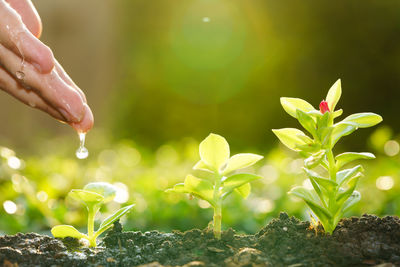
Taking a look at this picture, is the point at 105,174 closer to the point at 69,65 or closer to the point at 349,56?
the point at 349,56

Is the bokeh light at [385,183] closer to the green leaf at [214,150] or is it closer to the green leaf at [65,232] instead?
the green leaf at [214,150]

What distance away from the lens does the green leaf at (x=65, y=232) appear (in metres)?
1.16

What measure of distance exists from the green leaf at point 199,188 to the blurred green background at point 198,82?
3.30 feet

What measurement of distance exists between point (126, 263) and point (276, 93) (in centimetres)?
466

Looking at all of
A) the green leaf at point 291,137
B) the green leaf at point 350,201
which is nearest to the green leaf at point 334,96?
the green leaf at point 291,137

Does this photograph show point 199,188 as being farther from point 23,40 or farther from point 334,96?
point 23,40

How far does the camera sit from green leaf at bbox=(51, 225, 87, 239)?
45.8 inches

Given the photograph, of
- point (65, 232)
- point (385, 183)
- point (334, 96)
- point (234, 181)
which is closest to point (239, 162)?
point (234, 181)

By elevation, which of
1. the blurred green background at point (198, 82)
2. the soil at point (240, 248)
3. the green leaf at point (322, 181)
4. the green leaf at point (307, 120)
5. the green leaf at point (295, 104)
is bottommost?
the soil at point (240, 248)

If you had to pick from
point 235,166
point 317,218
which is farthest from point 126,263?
point 317,218

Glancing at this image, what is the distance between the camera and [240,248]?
1055mm

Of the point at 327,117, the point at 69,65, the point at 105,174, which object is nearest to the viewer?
the point at 327,117

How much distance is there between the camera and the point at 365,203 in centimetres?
194

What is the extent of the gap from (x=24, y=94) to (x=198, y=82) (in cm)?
481
